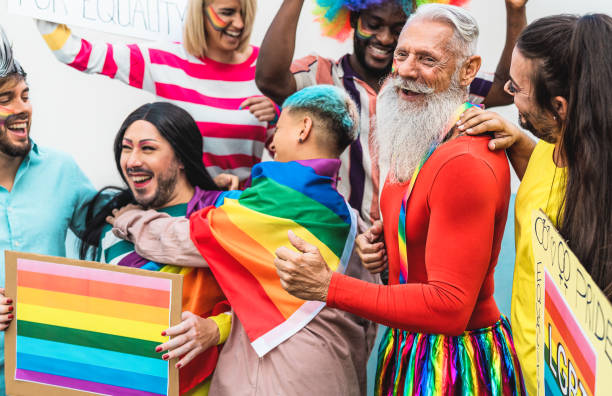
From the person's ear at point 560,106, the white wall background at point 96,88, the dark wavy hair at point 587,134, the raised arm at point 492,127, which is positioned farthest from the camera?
the white wall background at point 96,88

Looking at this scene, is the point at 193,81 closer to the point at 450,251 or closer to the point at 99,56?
the point at 99,56

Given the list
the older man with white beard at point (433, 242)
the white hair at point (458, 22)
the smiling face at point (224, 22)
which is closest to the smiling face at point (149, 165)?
the smiling face at point (224, 22)

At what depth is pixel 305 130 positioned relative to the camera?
7.06ft

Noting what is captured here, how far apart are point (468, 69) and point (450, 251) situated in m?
0.58

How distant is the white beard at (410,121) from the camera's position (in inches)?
70.1

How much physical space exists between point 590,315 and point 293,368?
1.11 meters

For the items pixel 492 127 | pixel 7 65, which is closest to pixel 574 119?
pixel 492 127

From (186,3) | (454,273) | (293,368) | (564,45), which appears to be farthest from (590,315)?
(186,3)

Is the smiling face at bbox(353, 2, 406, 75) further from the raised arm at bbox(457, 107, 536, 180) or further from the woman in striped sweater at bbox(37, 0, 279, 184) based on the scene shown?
the raised arm at bbox(457, 107, 536, 180)

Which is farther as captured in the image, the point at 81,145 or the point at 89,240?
the point at 81,145

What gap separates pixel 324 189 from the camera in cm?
207

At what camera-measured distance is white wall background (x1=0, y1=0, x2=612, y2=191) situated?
2922 millimetres

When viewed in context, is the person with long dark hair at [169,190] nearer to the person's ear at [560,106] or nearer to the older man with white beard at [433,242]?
the older man with white beard at [433,242]

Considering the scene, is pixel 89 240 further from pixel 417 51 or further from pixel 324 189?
pixel 417 51
